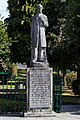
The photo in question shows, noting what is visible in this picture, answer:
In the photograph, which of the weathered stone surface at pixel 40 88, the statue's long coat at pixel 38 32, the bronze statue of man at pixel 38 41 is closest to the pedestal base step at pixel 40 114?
the weathered stone surface at pixel 40 88

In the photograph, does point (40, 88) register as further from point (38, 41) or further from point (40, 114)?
point (38, 41)

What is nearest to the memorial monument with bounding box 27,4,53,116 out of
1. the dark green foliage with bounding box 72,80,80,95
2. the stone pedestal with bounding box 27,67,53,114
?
the stone pedestal with bounding box 27,67,53,114

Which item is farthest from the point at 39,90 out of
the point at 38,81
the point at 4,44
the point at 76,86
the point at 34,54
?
the point at 4,44

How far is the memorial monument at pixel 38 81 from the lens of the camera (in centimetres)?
1368

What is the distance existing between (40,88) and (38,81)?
0.95 feet

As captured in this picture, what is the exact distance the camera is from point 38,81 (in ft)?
44.9

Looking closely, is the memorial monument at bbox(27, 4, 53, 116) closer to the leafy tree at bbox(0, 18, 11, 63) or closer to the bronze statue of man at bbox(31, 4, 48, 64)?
the bronze statue of man at bbox(31, 4, 48, 64)

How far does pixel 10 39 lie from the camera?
1129 inches

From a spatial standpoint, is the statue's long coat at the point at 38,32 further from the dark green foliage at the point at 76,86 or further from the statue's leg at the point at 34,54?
the dark green foliage at the point at 76,86

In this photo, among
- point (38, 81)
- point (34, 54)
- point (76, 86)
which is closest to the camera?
point (38, 81)

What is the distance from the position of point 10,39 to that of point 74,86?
733 centimetres

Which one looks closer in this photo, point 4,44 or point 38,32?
point 38,32

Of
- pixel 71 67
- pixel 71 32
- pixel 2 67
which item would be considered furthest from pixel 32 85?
pixel 2 67

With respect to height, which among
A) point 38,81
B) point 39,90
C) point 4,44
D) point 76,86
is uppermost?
point 4,44
